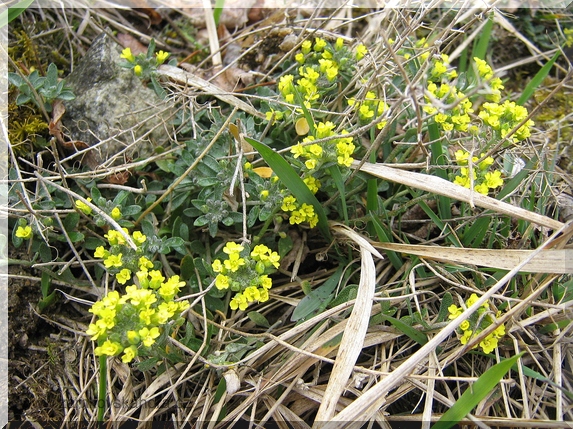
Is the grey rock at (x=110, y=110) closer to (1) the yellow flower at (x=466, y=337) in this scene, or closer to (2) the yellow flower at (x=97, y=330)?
(2) the yellow flower at (x=97, y=330)

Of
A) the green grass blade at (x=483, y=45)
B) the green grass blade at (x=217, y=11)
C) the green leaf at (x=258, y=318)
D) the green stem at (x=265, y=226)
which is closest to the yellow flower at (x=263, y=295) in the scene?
the green leaf at (x=258, y=318)

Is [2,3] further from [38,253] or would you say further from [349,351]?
[349,351]

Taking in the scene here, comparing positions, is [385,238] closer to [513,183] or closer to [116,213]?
[513,183]

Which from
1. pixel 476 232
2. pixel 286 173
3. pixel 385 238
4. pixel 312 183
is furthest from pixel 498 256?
pixel 286 173

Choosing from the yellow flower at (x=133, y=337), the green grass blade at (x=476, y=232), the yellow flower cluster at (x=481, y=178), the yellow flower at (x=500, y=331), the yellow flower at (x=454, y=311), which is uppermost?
the yellow flower cluster at (x=481, y=178)

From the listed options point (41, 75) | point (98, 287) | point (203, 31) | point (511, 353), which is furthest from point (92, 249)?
point (511, 353)
